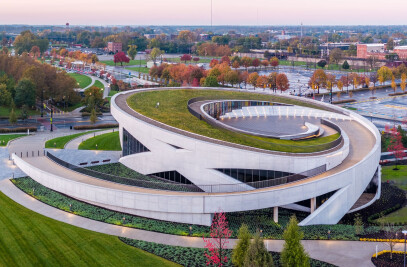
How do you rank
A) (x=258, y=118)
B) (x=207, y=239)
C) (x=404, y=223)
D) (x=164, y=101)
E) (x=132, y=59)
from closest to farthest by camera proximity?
(x=207, y=239), (x=404, y=223), (x=258, y=118), (x=164, y=101), (x=132, y=59)

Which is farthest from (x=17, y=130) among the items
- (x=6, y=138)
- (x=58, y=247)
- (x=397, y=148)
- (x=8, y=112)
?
(x=397, y=148)

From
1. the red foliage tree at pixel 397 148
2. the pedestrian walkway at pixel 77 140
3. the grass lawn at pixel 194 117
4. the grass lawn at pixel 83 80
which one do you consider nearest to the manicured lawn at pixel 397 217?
the grass lawn at pixel 194 117

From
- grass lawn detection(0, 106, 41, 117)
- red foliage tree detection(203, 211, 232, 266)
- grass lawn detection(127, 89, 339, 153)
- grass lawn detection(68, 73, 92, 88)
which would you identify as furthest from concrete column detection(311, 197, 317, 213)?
grass lawn detection(68, 73, 92, 88)

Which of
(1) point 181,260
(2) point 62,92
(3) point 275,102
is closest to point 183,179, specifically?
(1) point 181,260

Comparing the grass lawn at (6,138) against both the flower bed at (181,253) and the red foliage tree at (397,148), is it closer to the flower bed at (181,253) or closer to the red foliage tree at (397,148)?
the flower bed at (181,253)

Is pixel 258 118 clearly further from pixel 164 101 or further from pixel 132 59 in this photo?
pixel 132 59

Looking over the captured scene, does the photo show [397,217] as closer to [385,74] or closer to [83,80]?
[385,74]
